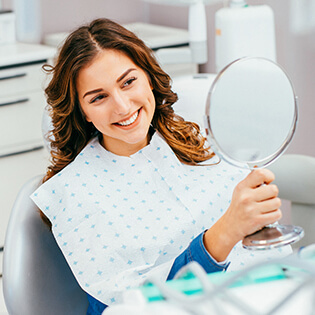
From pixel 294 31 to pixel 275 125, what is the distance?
169 cm

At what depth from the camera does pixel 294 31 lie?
2441 mm

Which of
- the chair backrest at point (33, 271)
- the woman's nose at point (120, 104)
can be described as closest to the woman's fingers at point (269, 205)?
the woman's nose at point (120, 104)

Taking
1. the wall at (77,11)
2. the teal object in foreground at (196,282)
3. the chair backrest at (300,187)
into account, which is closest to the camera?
the teal object in foreground at (196,282)

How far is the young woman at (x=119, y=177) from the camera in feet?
3.93

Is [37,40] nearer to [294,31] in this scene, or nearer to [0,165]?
[0,165]

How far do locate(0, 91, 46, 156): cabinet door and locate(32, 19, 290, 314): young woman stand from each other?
47.6 inches

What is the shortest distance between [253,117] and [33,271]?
1.99 ft

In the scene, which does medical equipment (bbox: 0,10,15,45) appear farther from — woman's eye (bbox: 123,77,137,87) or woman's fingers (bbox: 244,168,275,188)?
woman's fingers (bbox: 244,168,275,188)

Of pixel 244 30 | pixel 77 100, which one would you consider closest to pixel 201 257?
pixel 77 100

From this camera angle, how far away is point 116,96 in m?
1.21

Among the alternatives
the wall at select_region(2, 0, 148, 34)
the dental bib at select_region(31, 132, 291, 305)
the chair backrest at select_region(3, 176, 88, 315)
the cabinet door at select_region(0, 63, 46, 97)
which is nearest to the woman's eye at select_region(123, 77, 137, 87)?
the dental bib at select_region(31, 132, 291, 305)

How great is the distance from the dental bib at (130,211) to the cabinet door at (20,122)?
123 cm

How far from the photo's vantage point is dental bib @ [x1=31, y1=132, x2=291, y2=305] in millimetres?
1183

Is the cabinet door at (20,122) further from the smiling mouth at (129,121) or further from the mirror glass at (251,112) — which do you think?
the mirror glass at (251,112)
